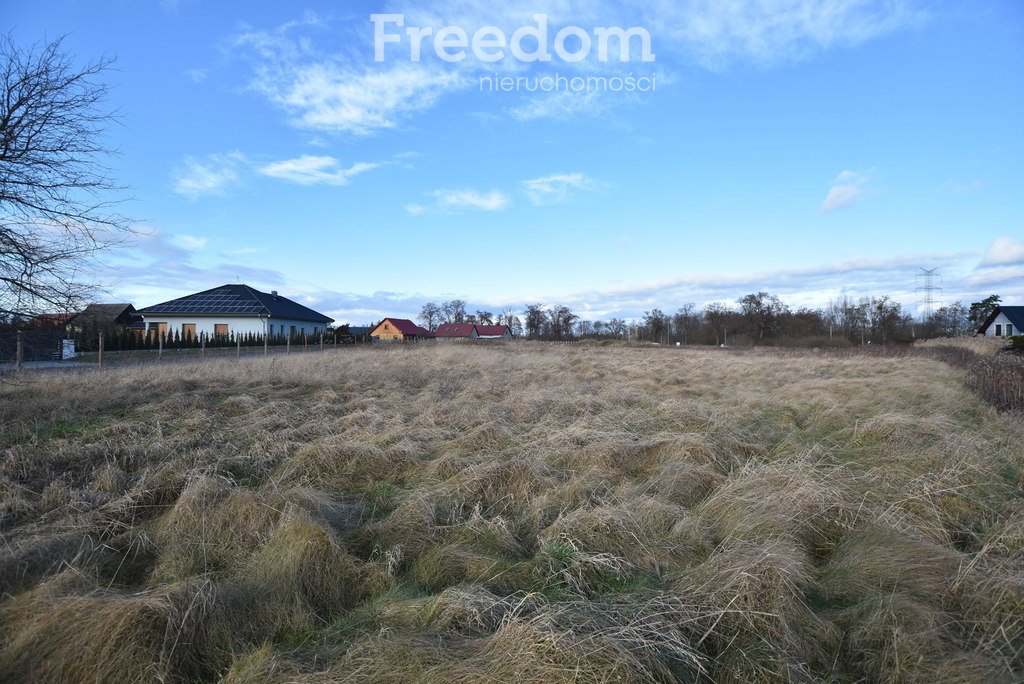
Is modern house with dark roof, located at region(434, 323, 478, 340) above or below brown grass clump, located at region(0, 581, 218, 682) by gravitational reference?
above

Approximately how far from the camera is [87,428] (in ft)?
21.9

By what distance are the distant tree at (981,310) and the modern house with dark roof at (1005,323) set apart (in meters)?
7.86

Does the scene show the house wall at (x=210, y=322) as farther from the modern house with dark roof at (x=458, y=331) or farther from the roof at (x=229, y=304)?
the modern house with dark roof at (x=458, y=331)

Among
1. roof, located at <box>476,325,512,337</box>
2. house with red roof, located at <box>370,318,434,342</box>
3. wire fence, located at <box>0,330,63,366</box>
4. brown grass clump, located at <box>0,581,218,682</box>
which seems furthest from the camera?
roof, located at <box>476,325,512,337</box>

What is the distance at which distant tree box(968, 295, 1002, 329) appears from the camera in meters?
57.6

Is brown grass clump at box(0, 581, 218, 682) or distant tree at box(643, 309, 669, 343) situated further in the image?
distant tree at box(643, 309, 669, 343)

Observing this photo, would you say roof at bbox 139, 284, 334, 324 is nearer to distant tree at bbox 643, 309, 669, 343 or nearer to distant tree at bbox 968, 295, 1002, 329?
distant tree at bbox 643, 309, 669, 343

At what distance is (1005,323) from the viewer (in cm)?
4788

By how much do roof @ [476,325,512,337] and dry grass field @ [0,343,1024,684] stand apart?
7950cm

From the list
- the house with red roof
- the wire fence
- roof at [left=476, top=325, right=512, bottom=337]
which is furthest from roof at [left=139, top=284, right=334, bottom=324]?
roof at [left=476, top=325, right=512, bottom=337]

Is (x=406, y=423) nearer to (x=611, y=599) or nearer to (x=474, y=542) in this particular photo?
(x=474, y=542)

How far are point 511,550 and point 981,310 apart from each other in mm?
78332

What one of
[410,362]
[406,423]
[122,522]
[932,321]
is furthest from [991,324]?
[122,522]

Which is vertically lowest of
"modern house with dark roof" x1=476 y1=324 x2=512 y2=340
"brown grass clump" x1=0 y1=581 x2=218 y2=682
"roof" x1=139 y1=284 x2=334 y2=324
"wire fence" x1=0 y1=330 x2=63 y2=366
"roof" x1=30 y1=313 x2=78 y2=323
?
"brown grass clump" x1=0 y1=581 x2=218 y2=682
